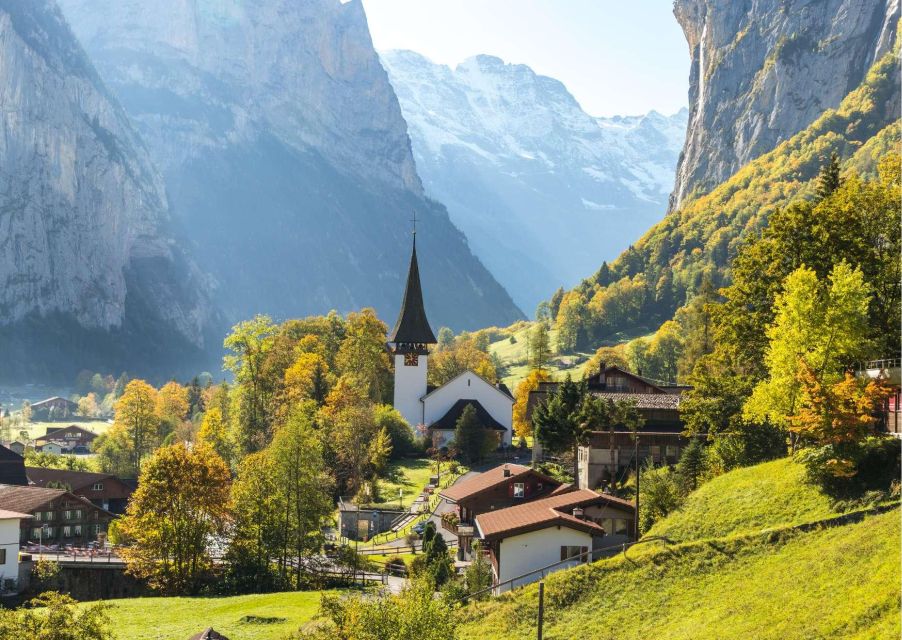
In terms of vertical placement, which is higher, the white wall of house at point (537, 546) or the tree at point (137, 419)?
the tree at point (137, 419)

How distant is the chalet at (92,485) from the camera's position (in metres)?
94.8

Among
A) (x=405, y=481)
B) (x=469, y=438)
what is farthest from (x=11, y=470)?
(x=469, y=438)

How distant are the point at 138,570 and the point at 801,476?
126 feet

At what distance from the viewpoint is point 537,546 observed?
4866 cm

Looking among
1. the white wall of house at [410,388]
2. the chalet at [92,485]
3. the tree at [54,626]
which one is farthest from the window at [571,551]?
the chalet at [92,485]

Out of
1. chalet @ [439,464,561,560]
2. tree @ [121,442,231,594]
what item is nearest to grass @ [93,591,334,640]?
tree @ [121,442,231,594]

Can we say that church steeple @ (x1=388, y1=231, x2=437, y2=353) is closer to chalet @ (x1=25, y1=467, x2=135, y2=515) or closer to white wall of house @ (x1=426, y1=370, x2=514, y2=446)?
white wall of house @ (x1=426, y1=370, x2=514, y2=446)

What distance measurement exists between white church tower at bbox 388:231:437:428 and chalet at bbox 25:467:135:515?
2674cm

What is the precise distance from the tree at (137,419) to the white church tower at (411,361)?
27.5 meters

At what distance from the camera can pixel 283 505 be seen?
2425 inches

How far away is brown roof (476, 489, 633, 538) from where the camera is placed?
48.2 m

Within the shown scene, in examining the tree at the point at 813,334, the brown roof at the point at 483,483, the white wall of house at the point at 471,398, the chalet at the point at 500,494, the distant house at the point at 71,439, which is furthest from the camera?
the distant house at the point at 71,439

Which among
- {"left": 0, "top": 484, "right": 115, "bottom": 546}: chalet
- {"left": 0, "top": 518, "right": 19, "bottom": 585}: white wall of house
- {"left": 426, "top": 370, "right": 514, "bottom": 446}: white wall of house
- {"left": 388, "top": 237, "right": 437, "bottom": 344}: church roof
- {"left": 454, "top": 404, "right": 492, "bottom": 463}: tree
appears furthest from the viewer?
{"left": 388, "top": 237, "right": 437, "bottom": 344}: church roof

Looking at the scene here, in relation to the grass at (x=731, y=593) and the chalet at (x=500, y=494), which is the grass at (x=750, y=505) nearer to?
the grass at (x=731, y=593)
